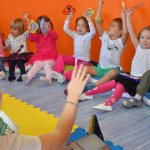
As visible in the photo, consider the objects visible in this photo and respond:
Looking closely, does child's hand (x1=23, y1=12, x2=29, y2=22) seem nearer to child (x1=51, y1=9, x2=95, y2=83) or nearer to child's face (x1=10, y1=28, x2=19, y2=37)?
child's face (x1=10, y1=28, x2=19, y2=37)

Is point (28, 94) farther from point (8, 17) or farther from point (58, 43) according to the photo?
point (8, 17)

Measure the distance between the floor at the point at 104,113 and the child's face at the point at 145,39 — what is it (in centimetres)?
55

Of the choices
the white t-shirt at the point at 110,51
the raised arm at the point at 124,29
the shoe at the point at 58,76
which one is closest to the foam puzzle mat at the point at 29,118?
the shoe at the point at 58,76

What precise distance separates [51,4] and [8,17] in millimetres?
798

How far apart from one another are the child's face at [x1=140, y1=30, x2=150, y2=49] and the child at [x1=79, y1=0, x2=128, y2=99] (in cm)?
23

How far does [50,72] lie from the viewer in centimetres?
307

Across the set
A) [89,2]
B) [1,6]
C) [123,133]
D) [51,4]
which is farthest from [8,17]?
[123,133]

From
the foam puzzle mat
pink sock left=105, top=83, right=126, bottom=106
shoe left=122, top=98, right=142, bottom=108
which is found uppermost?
pink sock left=105, top=83, right=126, bottom=106

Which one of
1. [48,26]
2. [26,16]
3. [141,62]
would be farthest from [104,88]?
[26,16]

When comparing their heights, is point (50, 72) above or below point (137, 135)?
above

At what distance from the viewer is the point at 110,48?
2.90 m

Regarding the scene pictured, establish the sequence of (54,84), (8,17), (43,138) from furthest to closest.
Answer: (8,17) → (54,84) → (43,138)

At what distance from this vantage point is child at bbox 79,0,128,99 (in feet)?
9.09

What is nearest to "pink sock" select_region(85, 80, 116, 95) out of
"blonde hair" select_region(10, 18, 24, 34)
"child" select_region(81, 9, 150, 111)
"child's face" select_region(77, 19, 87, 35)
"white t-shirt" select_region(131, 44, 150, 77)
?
"child" select_region(81, 9, 150, 111)
